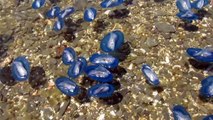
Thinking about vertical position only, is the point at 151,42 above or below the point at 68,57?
below

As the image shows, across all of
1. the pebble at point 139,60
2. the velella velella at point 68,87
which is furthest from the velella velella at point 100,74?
the pebble at point 139,60

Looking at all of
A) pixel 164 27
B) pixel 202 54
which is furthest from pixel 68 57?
pixel 202 54

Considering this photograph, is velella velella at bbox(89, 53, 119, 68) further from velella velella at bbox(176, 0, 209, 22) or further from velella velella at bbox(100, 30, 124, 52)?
velella velella at bbox(176, 0, 209, 22)

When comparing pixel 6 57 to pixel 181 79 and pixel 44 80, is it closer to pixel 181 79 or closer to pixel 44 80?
pixel 44 80

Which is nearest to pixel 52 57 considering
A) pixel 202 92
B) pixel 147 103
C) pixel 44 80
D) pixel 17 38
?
pixel 44 80

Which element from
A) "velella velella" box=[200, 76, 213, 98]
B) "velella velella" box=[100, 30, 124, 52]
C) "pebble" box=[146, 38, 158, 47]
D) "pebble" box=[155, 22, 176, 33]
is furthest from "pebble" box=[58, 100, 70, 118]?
"pebble" box=[155, 22, 176, 33]

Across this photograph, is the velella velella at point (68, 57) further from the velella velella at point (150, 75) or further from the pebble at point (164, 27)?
the pebble at point (164, 27)

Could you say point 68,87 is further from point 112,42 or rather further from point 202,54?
point 202,54

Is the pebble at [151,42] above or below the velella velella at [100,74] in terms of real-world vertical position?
below

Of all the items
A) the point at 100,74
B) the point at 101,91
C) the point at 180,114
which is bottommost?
the point at 180,114

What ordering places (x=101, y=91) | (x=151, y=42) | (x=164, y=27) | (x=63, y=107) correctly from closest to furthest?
(x=101, y=91), (x=63, y=107), (x=151, y=42), (x=164, y=27)
